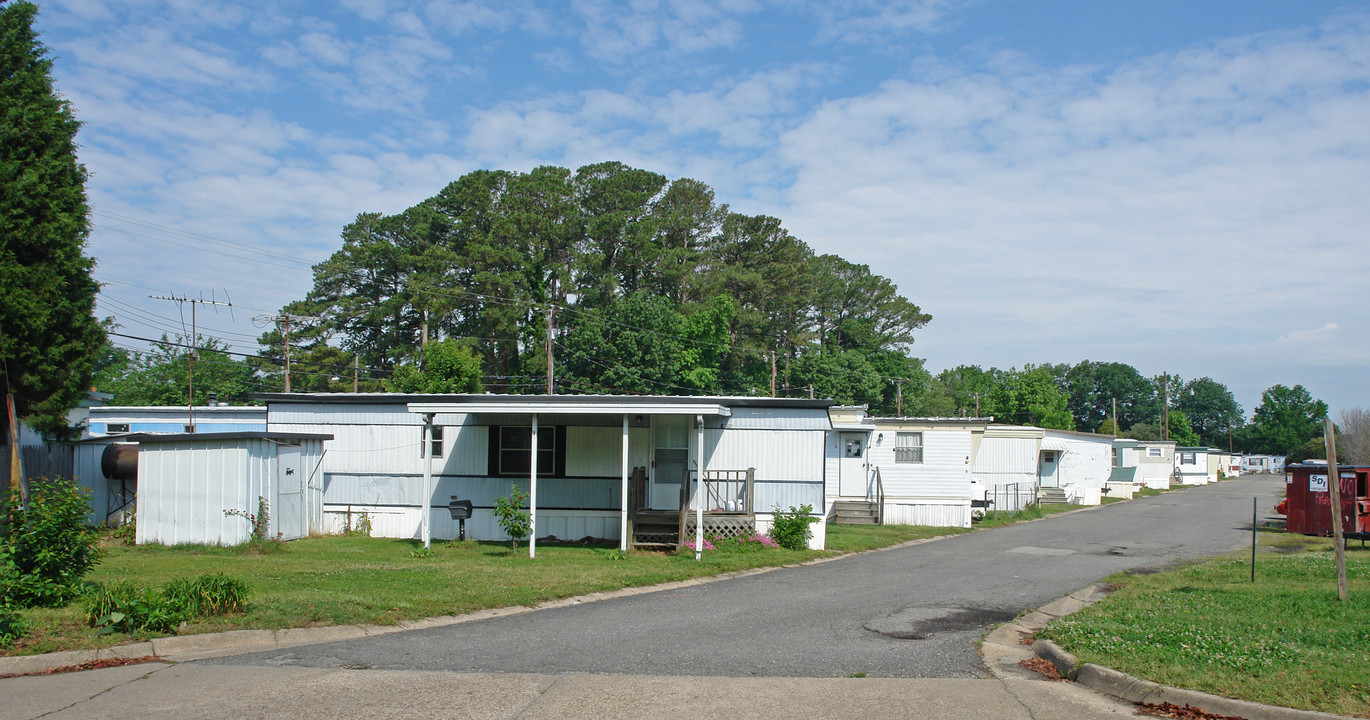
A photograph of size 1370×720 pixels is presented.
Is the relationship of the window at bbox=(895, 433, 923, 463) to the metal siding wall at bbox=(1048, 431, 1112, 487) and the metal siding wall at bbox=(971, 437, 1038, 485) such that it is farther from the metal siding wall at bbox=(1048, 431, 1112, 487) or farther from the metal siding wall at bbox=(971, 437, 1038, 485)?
the metal siding wall at bbox=(1048, 431, 1112, 487)

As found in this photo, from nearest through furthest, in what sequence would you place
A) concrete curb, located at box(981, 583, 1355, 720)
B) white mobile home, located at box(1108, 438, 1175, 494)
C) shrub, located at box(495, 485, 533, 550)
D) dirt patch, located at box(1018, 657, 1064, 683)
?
concrete curb, located at box(981, 583, 1355, 720), dirt patch, located at box(1018, 657, 1064, 683), shrub, located at box(495, 485, 533, 550), white mobile home, located at box(1108, 438, 1175, 494)

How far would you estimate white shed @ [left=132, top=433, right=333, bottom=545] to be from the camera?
57.0 feet

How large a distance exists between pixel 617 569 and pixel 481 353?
38305mm

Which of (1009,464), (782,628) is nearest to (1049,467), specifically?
(1009,464)

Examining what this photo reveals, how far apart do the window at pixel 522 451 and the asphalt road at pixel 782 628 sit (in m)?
6.41

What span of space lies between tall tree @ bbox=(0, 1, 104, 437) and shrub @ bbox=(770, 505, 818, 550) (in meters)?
14.4

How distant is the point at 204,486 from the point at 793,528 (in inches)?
457

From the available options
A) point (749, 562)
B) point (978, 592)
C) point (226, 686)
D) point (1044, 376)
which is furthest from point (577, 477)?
point (1044, 376)

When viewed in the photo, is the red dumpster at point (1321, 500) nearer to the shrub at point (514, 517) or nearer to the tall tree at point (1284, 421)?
the shrub at point (514, 517)

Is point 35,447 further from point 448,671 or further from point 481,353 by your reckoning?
point 481,353

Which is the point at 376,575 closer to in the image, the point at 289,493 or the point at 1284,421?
the point at 289,493

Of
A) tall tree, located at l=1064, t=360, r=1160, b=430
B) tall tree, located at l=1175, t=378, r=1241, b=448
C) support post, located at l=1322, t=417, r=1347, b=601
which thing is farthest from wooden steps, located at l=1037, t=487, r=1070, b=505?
tall tree, located at l=1175, t=378, r=1241, b=448

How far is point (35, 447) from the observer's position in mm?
19547

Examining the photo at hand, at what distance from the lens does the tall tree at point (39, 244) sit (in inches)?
666
